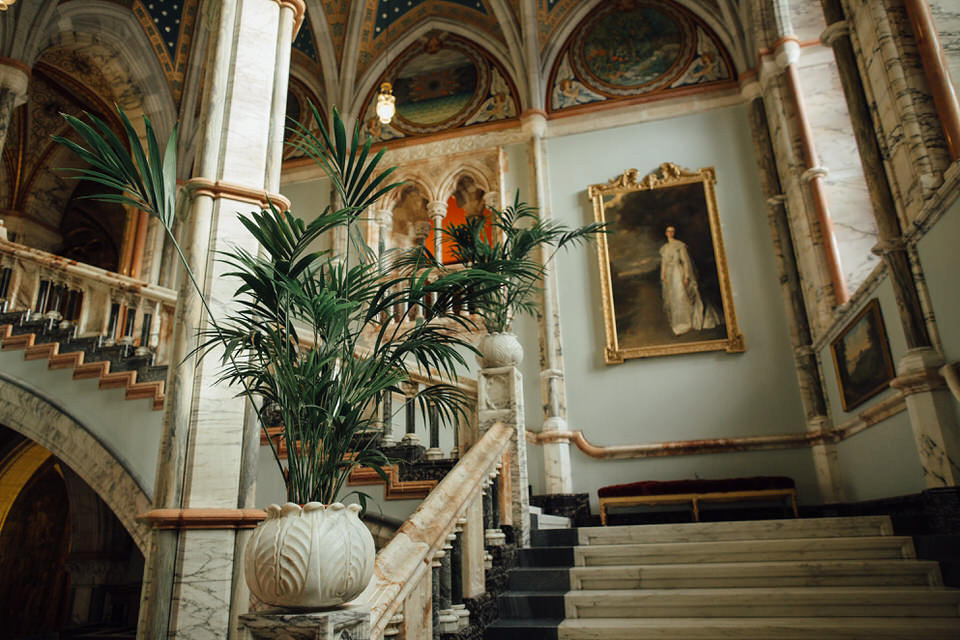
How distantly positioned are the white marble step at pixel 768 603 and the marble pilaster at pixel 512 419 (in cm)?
74

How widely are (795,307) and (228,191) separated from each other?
6.11m

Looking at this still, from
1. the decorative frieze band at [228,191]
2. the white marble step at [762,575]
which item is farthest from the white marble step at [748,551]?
the decorative frieze band at [228,191]

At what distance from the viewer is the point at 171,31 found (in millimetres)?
9273

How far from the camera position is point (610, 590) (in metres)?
3.99

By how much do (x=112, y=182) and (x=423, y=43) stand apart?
842cm

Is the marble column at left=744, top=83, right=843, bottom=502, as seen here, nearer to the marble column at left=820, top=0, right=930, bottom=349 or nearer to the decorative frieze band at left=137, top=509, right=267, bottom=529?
the marble column at left=820, top=0, right=930, bottom=349

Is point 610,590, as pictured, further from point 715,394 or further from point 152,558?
point 715,394

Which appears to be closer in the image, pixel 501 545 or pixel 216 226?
pixel 216 226

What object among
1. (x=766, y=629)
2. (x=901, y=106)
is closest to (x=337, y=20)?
(x=901, y=106)

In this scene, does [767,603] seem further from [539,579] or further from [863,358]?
[863,358]

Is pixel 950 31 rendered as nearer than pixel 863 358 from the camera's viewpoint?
Yes

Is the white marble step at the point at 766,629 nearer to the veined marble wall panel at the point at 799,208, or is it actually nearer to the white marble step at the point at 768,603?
the white marble step at the point at 768,603

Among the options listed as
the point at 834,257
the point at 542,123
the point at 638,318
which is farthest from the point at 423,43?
the point at 834,257

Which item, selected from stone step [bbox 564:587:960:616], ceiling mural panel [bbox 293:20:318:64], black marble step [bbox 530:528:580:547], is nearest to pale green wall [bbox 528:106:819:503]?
black marble step [bbox 530:528:580:547]
